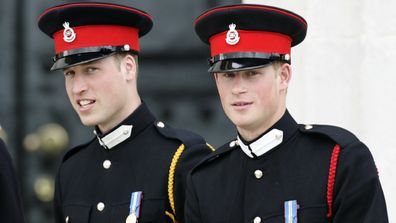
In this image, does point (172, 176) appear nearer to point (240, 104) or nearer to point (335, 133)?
point (240, 104)

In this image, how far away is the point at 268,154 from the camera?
3043 millimetres

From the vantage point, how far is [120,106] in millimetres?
3355

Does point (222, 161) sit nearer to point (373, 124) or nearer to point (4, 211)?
point (4, 211)

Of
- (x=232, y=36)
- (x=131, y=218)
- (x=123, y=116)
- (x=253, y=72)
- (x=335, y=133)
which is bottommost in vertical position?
(x=131, y=218)

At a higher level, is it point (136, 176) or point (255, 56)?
point (255, 56)

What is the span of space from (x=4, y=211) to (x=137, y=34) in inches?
32.7

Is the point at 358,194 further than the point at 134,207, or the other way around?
the point at 134,207

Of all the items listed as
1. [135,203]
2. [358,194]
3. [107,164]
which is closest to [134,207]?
[135,203]

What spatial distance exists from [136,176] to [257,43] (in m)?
0.70

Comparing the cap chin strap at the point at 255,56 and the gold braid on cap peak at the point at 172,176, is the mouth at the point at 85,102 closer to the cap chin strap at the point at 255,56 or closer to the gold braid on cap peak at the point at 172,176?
the gold braid on cap peak at the point at 172,176

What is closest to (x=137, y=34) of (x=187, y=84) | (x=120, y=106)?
(x=120, y=106)

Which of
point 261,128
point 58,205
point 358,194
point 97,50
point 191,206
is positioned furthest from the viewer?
point 58,205

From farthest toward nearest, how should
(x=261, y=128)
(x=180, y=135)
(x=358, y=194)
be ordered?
1. (x=180, y=135)
2. (x=261, y=128)
3. (x=358, y=194)

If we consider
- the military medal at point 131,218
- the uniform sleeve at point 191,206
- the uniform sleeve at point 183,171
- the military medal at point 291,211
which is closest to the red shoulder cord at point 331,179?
the military medal at point 291,211
